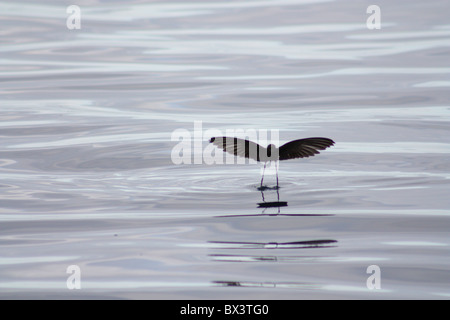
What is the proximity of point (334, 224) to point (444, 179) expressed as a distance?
1.86 m

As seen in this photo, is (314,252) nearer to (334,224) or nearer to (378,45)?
(334,224)

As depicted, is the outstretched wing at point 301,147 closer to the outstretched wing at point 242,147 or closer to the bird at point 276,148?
the bird at point 276,148

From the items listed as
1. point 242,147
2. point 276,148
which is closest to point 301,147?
point 276,148

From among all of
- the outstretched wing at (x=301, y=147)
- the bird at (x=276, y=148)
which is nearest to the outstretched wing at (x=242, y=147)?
the bird at (x=276, y=148)

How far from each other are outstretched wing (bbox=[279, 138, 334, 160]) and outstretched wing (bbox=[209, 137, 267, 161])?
0.17 metres

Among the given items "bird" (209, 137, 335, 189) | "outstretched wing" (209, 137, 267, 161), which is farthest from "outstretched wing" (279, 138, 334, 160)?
"outstretched wing" (209, 137, 267, 161)

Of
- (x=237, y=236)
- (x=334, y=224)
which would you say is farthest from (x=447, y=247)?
(x=237, y=236)

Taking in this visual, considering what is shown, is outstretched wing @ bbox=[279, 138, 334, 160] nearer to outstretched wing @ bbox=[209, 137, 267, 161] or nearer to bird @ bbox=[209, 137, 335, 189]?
bird @ bbox=[209, 137, 335, 189]

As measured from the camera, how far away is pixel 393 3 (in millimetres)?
22172

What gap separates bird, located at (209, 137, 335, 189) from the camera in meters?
6.27

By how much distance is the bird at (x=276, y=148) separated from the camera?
6.27 meters

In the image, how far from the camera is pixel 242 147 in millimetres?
6352

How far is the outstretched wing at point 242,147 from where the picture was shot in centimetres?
632

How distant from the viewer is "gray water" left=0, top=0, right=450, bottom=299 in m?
4.85
